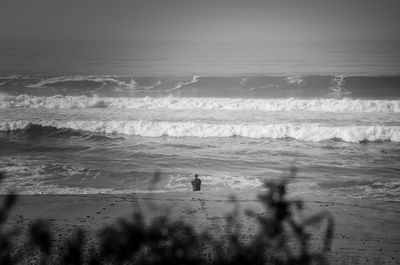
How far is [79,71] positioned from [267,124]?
3164 cm

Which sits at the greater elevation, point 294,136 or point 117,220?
point 294,136

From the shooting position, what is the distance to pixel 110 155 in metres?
17.1

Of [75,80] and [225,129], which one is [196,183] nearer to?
[225,129]

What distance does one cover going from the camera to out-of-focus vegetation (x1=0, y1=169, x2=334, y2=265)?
24.3ft

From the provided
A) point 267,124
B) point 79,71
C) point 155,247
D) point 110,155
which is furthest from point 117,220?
point 79,71

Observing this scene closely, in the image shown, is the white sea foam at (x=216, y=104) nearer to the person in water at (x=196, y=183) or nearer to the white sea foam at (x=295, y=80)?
the white sea foam at (x=295, y=80)

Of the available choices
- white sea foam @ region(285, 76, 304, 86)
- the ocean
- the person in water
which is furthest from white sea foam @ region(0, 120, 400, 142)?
white sea foam @ region(285, 76, 304, 86)

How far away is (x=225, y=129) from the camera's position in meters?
20.5

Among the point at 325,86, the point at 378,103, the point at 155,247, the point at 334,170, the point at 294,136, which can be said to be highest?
the point at 325,86

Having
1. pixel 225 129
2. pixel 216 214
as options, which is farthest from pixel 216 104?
pixel 216 214

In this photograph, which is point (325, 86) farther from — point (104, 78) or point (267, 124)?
point (104, 78)

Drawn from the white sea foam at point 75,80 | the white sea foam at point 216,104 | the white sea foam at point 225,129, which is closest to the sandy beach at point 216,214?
the white sea foam at point 225,129

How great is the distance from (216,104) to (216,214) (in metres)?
17.8

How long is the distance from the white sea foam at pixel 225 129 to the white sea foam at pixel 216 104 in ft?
16.4
